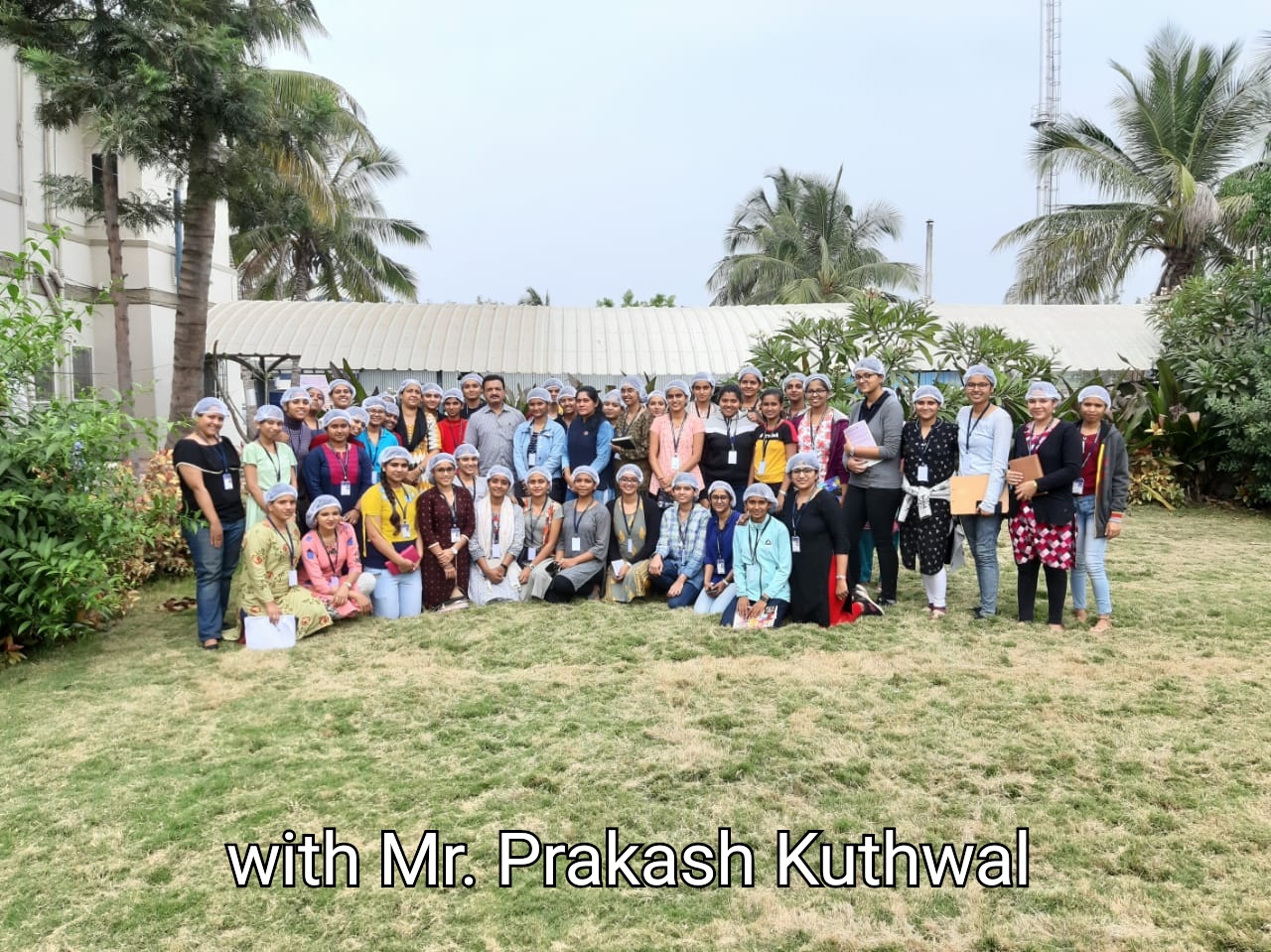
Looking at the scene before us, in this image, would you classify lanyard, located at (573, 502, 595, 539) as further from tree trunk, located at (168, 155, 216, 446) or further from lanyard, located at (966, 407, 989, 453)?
tree trunk, located at (168, 155, 216, 446)

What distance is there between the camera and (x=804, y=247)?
26.0 metres

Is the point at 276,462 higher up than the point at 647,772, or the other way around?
the point at 276,462

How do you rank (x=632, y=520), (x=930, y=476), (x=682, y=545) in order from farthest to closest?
(x=632, y=520) → (x=682, y=545) → (x=930, y=476)

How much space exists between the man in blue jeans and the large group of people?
0.04 feet

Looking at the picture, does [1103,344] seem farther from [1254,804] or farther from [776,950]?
[776,950]

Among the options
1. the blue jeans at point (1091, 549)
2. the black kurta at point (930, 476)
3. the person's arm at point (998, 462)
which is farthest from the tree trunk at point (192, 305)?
the blue jeans at point (1091, 549)

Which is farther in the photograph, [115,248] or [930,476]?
[115,248]

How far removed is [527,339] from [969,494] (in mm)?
12666

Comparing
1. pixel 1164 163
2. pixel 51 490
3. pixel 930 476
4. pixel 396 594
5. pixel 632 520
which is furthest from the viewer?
pixel 1164 163

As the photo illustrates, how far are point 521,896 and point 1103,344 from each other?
1731 centimetres

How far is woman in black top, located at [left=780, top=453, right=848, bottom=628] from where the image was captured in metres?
5.48

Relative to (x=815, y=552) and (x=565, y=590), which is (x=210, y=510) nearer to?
(x=565, y=590)

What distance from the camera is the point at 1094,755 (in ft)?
12.0

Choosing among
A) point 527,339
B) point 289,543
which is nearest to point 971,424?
point 289,543
